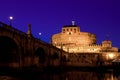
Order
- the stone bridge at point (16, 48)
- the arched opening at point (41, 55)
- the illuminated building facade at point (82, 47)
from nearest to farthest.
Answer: the stone bridge at point (16, 48) < the arched opening at point (41, 55) < the illuminated building facade at point (82, 47)

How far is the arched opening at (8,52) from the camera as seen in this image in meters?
54.0

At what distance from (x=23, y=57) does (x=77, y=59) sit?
6502cm

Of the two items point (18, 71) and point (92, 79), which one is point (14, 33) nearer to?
point (18, 71)

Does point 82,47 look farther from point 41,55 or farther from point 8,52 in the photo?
point 8,52

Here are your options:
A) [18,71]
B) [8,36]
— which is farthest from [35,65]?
[8,36]

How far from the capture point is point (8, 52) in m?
54.8

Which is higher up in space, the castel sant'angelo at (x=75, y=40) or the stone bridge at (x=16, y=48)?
the castel sant'angelo at (x=75, y=40)

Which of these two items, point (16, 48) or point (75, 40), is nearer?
point (16, 48)

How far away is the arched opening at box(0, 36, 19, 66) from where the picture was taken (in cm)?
5400

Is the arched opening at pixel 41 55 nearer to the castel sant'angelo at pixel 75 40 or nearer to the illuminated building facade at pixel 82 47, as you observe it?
the illuminated building facade at pixel 82 47

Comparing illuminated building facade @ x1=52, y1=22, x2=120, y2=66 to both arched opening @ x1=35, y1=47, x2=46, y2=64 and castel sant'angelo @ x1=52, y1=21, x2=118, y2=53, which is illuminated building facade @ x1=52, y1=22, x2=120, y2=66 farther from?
arched opening @ x1=35, y1=47, x2=46, y2=64

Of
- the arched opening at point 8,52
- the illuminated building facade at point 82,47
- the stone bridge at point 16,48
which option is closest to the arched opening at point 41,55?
the stone bridge at point 16,48

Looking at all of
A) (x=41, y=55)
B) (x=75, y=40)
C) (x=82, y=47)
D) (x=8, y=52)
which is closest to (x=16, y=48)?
(x=8, y=52)

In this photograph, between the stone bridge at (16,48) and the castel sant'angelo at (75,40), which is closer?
the stone bridge at (16,48)
